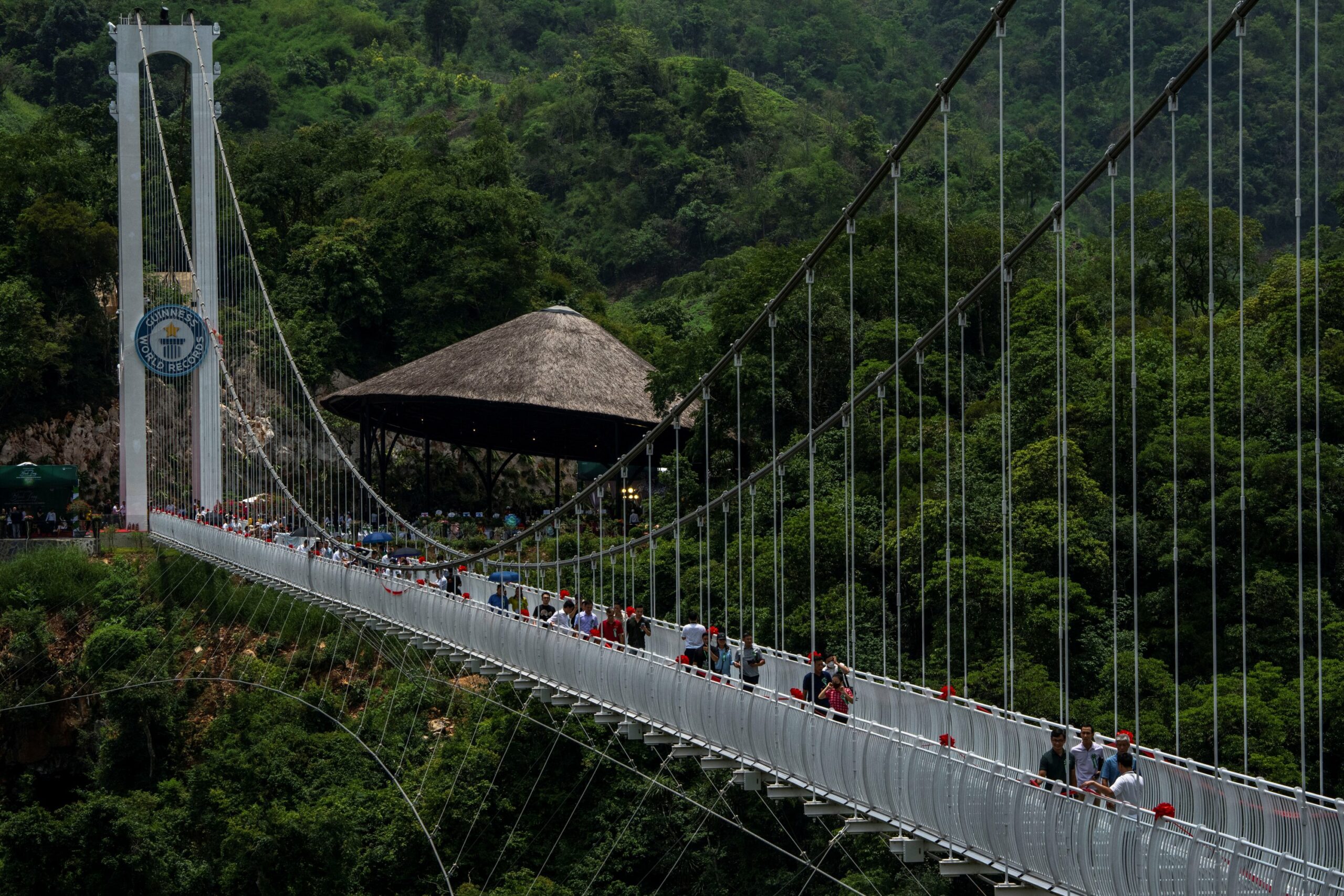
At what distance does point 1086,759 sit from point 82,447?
38.9 meters

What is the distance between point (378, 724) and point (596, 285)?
37.0 m

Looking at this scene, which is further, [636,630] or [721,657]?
[636,630]

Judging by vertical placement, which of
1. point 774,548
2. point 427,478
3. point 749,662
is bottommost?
point 749,662

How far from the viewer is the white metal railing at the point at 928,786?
32.5ft

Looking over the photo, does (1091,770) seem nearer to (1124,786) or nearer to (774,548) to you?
(1124,786)

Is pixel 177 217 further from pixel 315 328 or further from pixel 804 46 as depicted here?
pixel 804 46

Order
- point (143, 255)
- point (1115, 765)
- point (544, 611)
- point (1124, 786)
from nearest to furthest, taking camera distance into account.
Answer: point (1124, 786) < point (1115, 765) < point (544, 611) < point (143, 255)

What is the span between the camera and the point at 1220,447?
25219mm

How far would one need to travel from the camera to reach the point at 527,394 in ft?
134

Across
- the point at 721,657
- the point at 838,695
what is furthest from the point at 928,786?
the point at 721,657

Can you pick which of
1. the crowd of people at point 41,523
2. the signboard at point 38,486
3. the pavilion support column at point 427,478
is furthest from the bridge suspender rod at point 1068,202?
the signboard at point 38,486

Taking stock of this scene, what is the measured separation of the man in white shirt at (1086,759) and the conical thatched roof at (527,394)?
27148mm

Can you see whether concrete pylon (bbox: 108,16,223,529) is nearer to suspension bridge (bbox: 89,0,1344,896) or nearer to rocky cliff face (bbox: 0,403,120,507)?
suspension bridge (bbox: 89,0,1344,896)

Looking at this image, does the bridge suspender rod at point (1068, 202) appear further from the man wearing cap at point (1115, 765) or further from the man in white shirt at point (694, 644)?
the man wearing cap at point (1115, 765)
